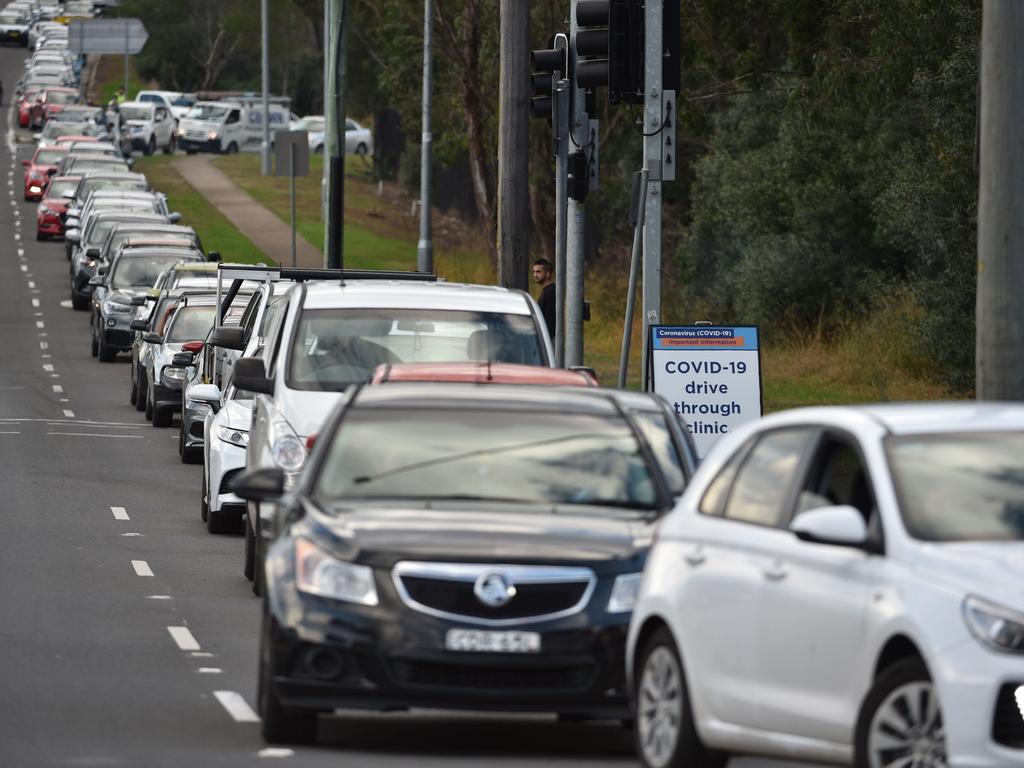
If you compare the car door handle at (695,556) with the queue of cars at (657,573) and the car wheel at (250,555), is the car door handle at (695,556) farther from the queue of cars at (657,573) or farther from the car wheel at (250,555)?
the car wheel at (250,555)

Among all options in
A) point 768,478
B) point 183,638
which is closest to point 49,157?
point 183,638

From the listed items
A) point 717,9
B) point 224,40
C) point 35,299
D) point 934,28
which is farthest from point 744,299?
point 224,40

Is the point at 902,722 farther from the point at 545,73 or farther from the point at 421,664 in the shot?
the point at 545,73

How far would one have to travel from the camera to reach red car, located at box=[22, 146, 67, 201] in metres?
71.3

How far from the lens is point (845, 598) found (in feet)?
26.8

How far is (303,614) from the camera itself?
9781mm

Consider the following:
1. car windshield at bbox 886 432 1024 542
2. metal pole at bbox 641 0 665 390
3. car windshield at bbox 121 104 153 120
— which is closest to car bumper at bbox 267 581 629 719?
car windshield at bbox 886 432 1024 542

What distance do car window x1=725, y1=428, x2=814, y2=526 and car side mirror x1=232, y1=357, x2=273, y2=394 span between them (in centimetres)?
637

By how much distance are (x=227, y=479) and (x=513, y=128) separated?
7.80m

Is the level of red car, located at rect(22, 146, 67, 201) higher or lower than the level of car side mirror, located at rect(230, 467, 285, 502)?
higher

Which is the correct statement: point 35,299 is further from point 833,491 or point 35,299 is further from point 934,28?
point 833,491

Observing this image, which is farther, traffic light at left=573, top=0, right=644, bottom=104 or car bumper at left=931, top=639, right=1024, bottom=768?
traffic light at left=573, top=0, right=644, bottom=104

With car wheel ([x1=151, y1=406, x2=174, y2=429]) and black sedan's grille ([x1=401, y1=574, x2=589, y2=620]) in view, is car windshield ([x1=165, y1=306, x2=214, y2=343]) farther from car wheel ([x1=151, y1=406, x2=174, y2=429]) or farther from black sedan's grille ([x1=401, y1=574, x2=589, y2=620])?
black sedan's grille ([x1=401, y1=574, x2=589, y2=620])

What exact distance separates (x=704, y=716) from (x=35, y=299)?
41356 mm
